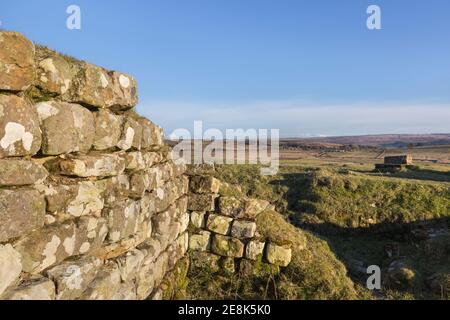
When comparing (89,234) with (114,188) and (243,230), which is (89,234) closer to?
(114,188)

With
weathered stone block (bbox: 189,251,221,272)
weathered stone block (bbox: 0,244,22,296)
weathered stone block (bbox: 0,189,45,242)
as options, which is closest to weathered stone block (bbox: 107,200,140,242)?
weathered stone block (bbox: 0,189,45,242)

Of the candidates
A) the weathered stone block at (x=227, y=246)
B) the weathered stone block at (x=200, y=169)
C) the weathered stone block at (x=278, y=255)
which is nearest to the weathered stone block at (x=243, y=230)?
the weathered stone block at (x=227, y=246)

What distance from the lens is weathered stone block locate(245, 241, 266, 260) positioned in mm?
7074

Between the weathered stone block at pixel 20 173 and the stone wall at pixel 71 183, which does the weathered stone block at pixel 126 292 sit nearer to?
the stone wall at pixel 71 183

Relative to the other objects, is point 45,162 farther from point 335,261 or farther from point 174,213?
point 335,261

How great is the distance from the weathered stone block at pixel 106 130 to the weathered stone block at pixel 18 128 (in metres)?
0.99

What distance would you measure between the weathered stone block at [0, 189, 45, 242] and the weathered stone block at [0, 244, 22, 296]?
9cm

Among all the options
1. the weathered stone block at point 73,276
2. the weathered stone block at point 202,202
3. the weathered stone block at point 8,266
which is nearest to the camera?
the weathered stone block at point 8,266

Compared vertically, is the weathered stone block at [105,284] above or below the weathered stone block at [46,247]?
below

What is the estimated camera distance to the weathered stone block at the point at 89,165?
3.77 meters

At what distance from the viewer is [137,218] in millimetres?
5254

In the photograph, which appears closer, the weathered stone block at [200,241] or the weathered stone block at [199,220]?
the weathered stone block at [200,241]

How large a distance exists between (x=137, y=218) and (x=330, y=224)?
29.2 feet

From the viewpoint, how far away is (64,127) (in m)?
3.70
